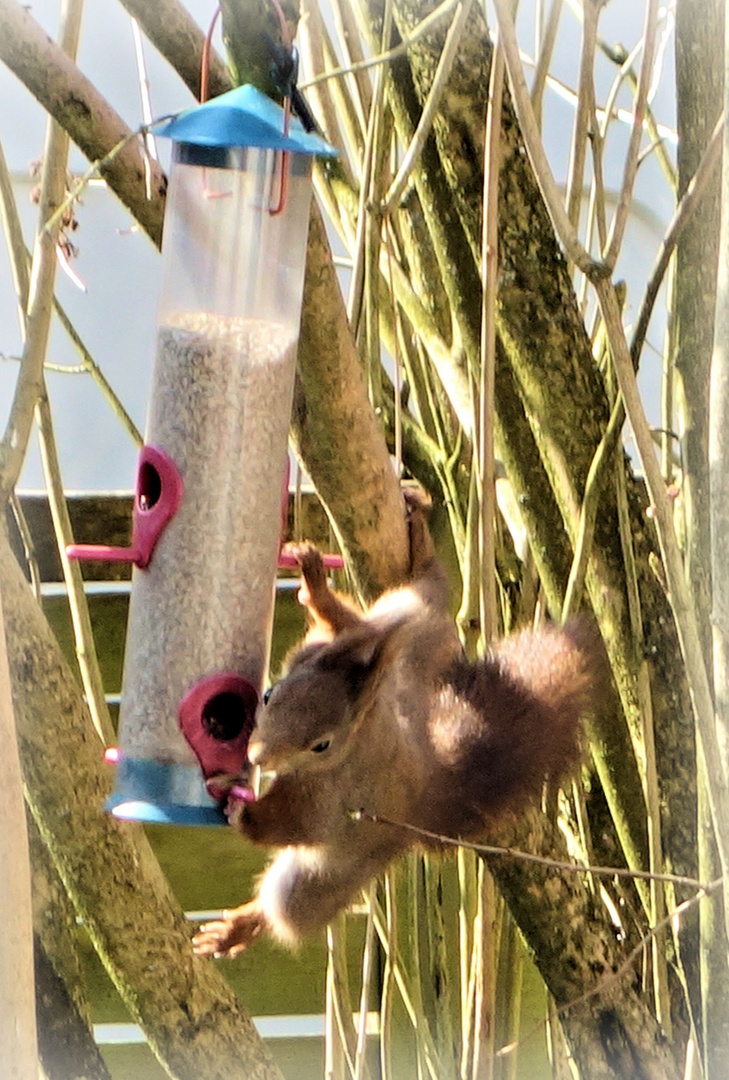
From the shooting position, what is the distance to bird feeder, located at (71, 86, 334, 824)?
3.82 ft

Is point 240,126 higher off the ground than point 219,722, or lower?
higher

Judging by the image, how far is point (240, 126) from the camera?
955 millimetres

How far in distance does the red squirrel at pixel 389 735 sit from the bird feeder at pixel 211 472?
0.19 feet

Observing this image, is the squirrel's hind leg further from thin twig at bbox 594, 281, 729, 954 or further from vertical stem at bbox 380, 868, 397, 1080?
thin twig at bbox 594, 281, 729, 954

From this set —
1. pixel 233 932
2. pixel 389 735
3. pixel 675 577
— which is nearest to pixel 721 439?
pixel 675 577

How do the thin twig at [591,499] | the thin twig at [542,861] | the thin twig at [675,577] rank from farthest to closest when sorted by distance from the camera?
Answer: the thin twig at [591,499], the thin twig at [542,861], the thin twig at [675,577]

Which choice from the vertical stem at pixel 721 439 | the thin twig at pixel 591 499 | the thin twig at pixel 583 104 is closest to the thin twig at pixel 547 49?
the thin twig at pixel 583 104

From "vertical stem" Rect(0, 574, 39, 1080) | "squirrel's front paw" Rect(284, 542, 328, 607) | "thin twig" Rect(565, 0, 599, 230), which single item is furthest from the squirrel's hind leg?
"vertical stem" Rect(0, 574, 39, 1080)

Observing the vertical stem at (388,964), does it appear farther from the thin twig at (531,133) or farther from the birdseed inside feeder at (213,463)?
the thin twig at (531,133)

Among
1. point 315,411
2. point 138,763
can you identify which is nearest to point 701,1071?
point 138,763

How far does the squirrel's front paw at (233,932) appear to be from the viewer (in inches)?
54.2

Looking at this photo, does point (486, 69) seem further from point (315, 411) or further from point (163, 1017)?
point (163, 1017)

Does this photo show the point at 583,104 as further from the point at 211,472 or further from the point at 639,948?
the point at 639,948

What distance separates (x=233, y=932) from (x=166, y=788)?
34 centimetres
